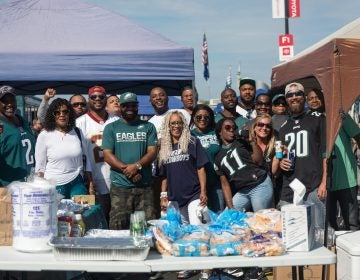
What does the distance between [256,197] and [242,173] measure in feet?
0.85

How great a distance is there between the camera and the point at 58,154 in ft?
15.9

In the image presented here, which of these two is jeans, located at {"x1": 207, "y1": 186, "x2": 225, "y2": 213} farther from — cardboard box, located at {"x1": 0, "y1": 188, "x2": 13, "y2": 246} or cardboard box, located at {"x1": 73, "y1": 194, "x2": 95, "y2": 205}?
cardboard box, located at {"x1": 0, "y1": 188, "x2": 13, "y2": 246}

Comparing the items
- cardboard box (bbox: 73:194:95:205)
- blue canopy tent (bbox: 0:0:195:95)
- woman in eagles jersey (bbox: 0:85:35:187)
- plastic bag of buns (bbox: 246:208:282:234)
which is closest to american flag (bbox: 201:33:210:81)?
blue canopy tent (bbox: 0:0:195:95)

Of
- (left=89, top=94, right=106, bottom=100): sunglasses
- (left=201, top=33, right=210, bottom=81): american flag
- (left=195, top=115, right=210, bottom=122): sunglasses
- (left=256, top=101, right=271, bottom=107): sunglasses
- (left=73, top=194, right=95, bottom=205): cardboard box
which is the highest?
(left=201, top=33, right=210, bottom=81): american flag

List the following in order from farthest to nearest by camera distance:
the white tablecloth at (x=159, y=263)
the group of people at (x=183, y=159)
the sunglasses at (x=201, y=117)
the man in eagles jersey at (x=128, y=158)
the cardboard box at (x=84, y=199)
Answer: the sunglasses at (x=201, y=117)
the man in eagles jersey at (x=128, y=158)
the group of people at (x=183, y=159)
the cardboard box at (x=84, y=199)
the white tablecloth at (x=159, y=263)

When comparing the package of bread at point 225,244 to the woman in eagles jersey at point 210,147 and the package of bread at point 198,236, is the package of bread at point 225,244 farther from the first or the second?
the woman in eagles jersey at point 210,147

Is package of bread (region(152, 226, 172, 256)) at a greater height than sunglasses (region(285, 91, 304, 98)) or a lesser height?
lesser

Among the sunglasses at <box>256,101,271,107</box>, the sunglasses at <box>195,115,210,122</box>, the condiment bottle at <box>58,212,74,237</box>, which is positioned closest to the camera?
the condiment bottle at <box>58,212,74,237</box>

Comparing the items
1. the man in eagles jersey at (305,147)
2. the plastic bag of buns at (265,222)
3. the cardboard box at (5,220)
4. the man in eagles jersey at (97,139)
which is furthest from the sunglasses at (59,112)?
the plastic bag of buns at (265,222)

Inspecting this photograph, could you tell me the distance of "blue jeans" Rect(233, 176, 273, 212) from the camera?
5.14m

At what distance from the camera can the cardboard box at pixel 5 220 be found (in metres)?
3.21

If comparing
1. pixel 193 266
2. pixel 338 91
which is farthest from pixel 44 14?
pixel 193 266

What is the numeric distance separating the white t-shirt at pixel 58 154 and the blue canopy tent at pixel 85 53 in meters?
1.35

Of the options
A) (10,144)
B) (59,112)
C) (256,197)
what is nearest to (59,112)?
(59,112)
